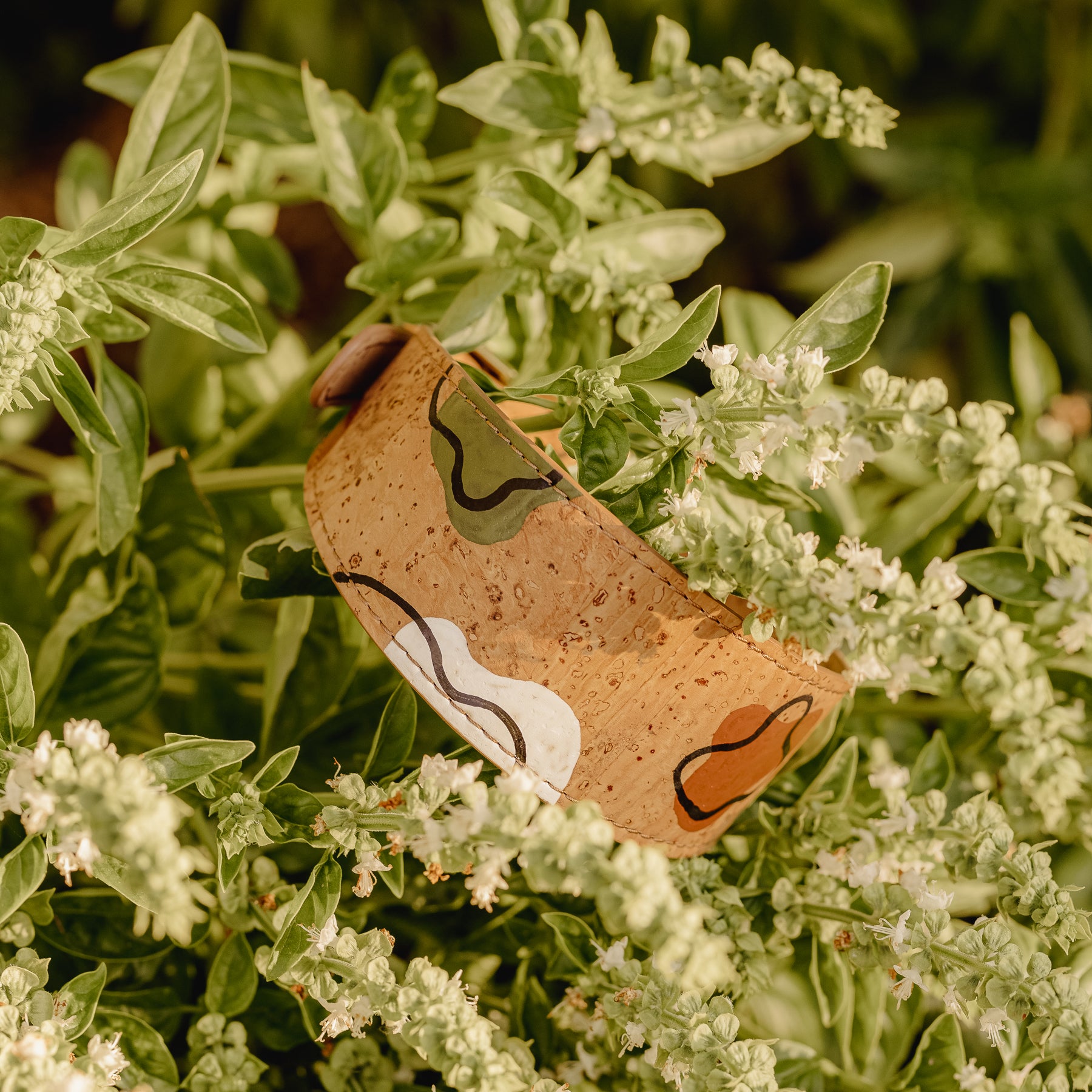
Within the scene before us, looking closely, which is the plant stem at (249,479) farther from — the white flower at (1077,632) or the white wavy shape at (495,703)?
the white flower at (1077,632)

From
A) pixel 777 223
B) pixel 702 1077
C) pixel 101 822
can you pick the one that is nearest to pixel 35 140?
pixel 777 223

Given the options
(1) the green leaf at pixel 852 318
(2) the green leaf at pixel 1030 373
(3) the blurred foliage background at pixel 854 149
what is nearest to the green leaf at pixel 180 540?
(1) the green leaf at pixel 852 318

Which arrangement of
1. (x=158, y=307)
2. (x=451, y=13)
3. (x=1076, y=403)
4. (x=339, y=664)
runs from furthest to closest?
(x=451, y=13) < (x=1076, y=403) < (x=339, y=664) < (x=158, y=307)

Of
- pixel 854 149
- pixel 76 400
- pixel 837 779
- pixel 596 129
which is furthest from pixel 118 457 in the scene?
pixel 854 149

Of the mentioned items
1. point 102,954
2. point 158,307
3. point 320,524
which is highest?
point 158,307

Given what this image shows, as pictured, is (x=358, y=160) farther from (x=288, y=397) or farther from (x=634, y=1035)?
(x=634, y=1035)

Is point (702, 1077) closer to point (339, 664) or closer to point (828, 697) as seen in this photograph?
point (828, 697)
